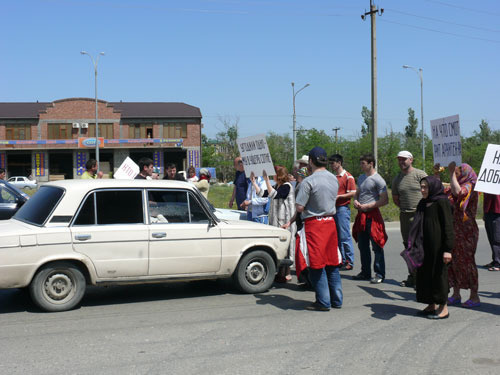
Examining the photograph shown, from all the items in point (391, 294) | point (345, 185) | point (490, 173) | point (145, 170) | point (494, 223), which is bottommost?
point (391, 294)

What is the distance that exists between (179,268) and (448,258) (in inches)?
127

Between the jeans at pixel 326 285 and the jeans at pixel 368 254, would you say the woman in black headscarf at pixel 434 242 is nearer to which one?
the jeans at pixel 326 285

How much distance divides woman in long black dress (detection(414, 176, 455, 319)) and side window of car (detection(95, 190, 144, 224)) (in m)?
3.38

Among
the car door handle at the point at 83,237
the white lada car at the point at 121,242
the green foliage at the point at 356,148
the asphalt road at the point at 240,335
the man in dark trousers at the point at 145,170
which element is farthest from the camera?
the green foliage at the point at 356,148

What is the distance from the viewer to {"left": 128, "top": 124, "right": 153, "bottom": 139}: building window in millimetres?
62625

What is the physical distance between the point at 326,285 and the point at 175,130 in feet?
189

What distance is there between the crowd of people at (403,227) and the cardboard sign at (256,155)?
0.24m

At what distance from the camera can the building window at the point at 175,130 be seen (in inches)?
2478

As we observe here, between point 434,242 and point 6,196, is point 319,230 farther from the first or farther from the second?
point 6,196

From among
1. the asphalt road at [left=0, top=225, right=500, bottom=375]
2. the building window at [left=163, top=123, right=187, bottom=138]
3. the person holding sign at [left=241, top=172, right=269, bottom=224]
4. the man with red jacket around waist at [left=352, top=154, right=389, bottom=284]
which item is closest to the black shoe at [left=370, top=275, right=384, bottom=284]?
the man with red jacket around waist at [left=352, top=154, right=389, bottom=284]

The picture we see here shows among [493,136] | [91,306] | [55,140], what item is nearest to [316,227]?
[91,306]

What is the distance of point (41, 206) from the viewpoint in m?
6.70

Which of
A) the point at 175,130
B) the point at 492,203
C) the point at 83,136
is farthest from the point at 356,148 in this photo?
the point at 492,203

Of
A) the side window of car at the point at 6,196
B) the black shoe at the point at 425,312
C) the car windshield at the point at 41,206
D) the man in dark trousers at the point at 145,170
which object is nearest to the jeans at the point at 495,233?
the black shoe at the point at 425,312
